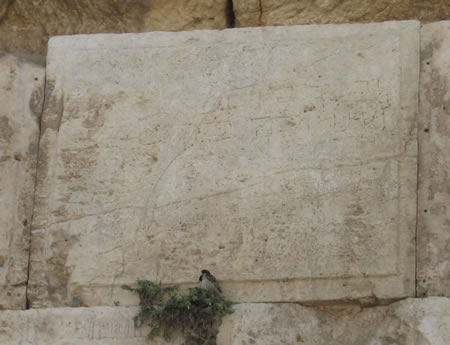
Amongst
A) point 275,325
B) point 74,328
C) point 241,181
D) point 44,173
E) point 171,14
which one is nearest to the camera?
point 275,325

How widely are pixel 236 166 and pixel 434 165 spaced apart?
101 cm

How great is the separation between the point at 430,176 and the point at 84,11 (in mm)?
2390

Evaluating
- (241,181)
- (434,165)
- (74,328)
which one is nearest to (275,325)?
(241,181)

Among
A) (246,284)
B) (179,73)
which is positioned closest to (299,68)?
(179,73)

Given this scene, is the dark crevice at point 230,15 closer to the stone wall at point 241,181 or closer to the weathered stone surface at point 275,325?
the stone wall at point 241,181

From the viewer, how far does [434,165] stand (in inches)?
264

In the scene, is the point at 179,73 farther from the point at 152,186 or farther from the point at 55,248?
the point at 55,248

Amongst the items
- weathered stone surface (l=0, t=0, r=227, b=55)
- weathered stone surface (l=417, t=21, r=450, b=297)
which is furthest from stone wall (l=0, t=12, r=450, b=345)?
weathered stone surface (l=0, t=0, r=227, b=55)

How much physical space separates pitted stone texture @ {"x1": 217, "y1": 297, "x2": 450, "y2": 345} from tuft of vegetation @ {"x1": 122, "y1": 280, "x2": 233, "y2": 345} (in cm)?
6

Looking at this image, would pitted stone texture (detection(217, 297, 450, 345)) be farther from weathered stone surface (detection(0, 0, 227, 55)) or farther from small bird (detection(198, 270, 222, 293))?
weathered stone surface (detection(0, 0, 227, 55))

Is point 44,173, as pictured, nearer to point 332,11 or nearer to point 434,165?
point 332,11

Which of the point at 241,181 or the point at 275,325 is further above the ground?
the point at 241,181

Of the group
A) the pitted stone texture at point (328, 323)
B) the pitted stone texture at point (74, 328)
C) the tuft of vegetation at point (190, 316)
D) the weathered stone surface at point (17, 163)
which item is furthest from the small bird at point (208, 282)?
the weathered stone surface at point (17, 163)

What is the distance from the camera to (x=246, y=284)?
6.67 m
